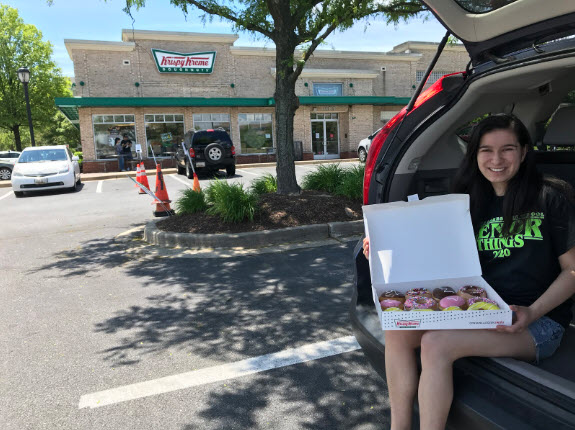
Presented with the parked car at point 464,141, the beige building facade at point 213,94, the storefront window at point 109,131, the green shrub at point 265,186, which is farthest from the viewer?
the storefront window at point 109,131

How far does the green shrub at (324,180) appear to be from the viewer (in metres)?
8.86

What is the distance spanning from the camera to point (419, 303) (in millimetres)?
1940

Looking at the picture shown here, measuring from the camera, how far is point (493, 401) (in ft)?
5.42

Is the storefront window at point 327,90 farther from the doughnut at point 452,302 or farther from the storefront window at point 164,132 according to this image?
the doughnut at point 452,302

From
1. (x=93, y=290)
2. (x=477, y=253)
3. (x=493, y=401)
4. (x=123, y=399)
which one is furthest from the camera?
(x=93, y=290)

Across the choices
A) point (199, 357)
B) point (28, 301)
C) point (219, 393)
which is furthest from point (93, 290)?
point (219, 393)

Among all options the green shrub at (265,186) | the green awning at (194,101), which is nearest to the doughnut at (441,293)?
the green shrub at (265,186)

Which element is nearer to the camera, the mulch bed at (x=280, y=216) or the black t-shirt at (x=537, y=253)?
the black t-shirt at (x=537, y=253)

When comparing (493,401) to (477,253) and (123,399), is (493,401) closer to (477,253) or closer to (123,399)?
(477,253)

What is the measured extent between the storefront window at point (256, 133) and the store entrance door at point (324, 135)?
2.81 meters

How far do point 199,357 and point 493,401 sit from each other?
2.13 m

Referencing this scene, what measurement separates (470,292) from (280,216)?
4.86 metres

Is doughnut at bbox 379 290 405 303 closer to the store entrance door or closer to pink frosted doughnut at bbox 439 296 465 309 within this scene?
pink frosted doughnut at bbox 439 296 465 309

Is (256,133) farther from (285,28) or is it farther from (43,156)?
(285,28)
